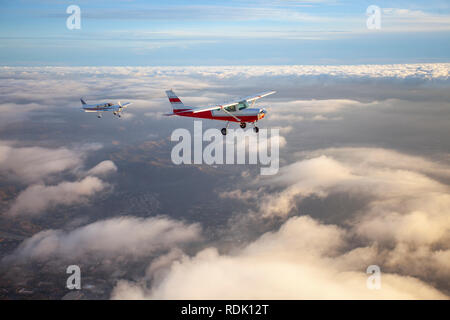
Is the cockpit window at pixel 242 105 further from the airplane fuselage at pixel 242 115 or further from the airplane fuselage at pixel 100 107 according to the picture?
the airplane fuselage at pixel 100 107

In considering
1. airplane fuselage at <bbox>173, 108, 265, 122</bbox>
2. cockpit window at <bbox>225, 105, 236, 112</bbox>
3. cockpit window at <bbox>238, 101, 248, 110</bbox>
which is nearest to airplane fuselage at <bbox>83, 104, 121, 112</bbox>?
airplane fuselage at <bbox>173, 108, 265, 122</bbox>

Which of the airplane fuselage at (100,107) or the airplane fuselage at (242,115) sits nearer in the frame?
the airplane fuselage at (242,115)

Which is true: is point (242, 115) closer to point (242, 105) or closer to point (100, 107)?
point (242, 105)

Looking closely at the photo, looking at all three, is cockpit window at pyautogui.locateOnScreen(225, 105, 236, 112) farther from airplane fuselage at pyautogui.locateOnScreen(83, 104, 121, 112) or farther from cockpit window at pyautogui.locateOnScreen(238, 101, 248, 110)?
airplane fuselage at pyautogui.locateOnScreen(83, 104, 121, 112)

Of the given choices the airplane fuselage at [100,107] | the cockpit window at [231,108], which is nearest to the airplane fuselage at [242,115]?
the cockpit window at [231,108]

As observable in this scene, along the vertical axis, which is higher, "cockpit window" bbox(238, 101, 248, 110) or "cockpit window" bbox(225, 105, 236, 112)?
"cockpit window" bbox(238, 101, 248, 110)
